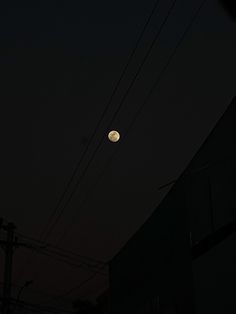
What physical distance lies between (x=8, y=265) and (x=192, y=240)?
14.7m

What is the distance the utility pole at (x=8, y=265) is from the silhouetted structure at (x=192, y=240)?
28.5 feet

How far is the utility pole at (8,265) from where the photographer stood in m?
23.4

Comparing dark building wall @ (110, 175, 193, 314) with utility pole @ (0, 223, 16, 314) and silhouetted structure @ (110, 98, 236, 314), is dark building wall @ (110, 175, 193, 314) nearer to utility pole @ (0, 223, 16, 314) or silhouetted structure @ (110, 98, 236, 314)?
silhouetted structure @ (110, 98, 236, 314)

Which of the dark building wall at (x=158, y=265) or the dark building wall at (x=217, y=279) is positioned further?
the dark building wall at (x=158, y=265)

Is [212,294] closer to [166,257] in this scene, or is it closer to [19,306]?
[166,257]

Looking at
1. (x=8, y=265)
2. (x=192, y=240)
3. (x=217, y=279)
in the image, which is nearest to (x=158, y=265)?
(x=192, y=240)

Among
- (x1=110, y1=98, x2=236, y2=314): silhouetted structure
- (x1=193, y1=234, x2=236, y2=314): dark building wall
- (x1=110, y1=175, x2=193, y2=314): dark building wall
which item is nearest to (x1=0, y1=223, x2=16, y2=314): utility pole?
(x1=110, y1=175, x2=193, y2=314): dark building wall

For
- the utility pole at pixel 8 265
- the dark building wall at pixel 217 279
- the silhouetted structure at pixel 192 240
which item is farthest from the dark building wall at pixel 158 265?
the utility pole at pixel 8 265

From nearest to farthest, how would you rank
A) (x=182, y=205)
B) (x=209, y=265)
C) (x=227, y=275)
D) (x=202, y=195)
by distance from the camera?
(x=227, y=275), (x=209, y=265), (x=202, y=195), (x=182, y=205)

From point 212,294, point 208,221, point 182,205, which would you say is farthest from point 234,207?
point 182,205

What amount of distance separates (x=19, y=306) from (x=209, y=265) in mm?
20482

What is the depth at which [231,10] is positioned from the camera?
487 centimetres

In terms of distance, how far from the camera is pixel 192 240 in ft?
38.4

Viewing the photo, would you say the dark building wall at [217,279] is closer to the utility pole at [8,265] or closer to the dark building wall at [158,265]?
the dark building wall at [158,265]
